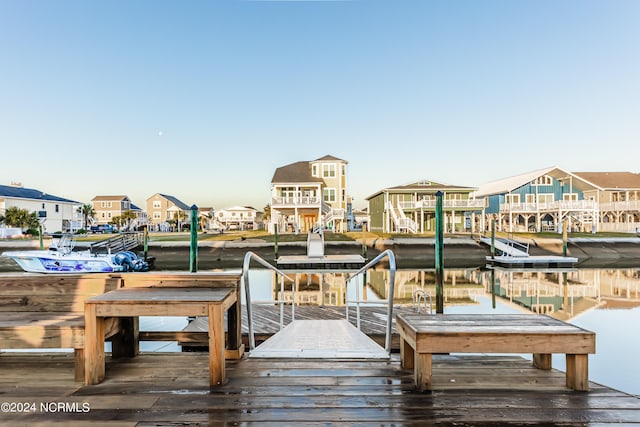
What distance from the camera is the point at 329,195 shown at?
3866 cm

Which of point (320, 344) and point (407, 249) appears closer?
point (320, 344)

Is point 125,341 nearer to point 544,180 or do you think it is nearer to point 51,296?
point 51,296

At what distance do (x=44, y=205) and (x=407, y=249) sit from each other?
47.2m

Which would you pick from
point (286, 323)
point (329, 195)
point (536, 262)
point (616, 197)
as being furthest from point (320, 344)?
point (616, 197)

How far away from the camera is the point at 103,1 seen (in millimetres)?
15609

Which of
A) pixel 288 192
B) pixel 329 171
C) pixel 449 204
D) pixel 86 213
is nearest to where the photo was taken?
pixel 449 204

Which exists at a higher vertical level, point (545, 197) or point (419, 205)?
point (545, 197)

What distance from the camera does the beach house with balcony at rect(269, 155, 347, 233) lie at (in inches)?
1312

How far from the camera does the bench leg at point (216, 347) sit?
283cm

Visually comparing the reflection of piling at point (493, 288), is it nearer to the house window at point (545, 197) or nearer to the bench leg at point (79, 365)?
the bench leg at point (79, 365)

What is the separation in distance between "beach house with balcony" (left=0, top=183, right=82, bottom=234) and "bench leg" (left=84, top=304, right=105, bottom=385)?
49.1 m

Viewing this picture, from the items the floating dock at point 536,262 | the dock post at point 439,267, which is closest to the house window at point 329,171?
the floating dock at point 536,262

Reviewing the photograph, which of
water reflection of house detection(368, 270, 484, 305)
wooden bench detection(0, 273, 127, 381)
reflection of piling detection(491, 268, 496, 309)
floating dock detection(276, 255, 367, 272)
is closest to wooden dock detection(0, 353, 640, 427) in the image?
wooden bench detection(0, 273, 127, 381)

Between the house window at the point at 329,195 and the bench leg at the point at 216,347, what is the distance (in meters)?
35.6
